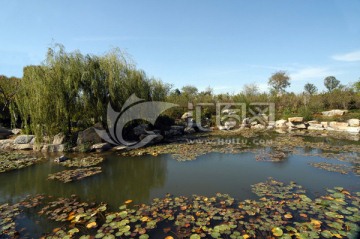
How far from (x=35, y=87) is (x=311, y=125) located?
1495 cm

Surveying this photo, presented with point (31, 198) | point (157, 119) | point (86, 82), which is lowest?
point (31, 198)

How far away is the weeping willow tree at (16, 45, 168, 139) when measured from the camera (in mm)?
9164

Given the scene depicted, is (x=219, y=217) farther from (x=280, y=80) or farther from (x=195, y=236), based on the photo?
(x=280, y=80)

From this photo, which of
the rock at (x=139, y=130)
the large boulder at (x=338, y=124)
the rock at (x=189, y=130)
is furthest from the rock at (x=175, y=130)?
the large boulder at (x=338, y=124)

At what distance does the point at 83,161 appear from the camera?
7.69 metres

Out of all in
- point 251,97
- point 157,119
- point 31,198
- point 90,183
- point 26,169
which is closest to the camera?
point 31,198

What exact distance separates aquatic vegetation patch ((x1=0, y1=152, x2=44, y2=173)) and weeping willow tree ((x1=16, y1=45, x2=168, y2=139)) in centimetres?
115

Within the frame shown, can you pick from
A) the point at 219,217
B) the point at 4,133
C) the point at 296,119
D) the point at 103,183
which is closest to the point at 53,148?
the point at 4,133

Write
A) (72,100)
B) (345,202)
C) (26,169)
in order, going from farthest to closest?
(72,100) → (26,169) → (345,202)

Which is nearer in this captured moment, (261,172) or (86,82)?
(261,172)

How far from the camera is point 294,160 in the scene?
7.17m

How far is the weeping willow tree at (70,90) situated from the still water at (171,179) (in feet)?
7.92

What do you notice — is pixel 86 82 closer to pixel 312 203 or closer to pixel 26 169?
pixel 26 169

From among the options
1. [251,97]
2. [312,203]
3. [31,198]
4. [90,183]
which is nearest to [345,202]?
[312,203]
